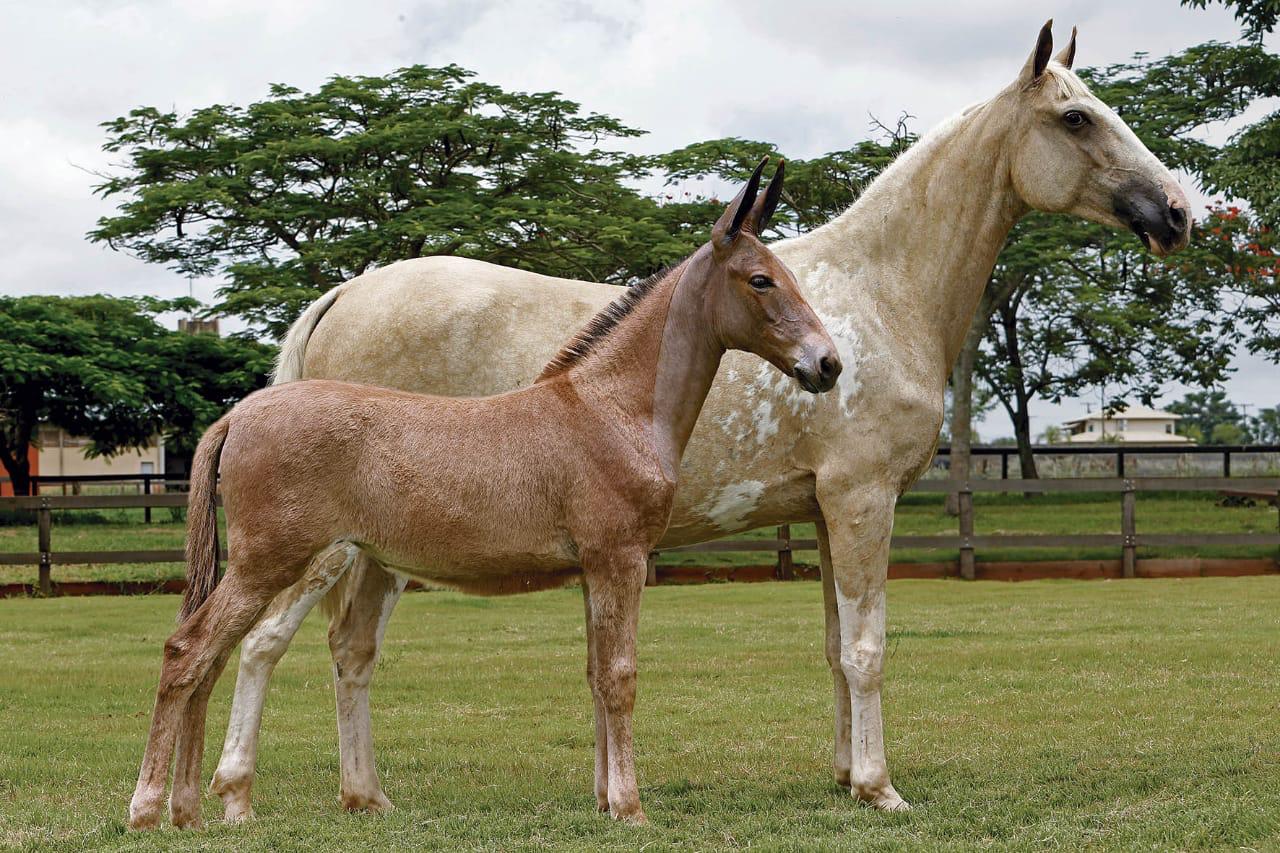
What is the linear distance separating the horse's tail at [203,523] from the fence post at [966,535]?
15.9 m

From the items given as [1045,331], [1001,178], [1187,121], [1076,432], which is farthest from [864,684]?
[1076,432]

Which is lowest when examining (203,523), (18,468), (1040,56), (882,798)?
(882,798)

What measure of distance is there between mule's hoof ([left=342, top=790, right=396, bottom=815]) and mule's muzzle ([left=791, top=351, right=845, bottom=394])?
2.78 meters

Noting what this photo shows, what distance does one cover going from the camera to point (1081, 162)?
21.9ft

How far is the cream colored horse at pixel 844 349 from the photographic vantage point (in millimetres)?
6348

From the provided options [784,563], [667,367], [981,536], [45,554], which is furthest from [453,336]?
[981,536]

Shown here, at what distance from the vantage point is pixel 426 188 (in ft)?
78.0

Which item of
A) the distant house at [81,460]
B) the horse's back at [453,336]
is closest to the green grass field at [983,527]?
the horse's back at [453,336]

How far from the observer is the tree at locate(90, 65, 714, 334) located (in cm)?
2234

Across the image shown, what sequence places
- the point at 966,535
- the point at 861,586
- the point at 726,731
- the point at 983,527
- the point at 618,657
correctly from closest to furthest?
the point at 618,657 → the point at 861,586 → the point at 726,731 → the point at 966,535 → the point at 983,527

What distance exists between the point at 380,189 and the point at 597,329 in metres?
18.5

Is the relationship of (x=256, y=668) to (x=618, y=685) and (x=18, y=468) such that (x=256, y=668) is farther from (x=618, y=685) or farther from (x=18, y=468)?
(x=18, y=468)

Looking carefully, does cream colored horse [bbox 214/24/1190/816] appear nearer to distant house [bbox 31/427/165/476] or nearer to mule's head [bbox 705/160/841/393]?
mule's head [bbox 705/160/841/393]

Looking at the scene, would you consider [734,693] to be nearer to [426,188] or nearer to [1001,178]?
[1001,178]
